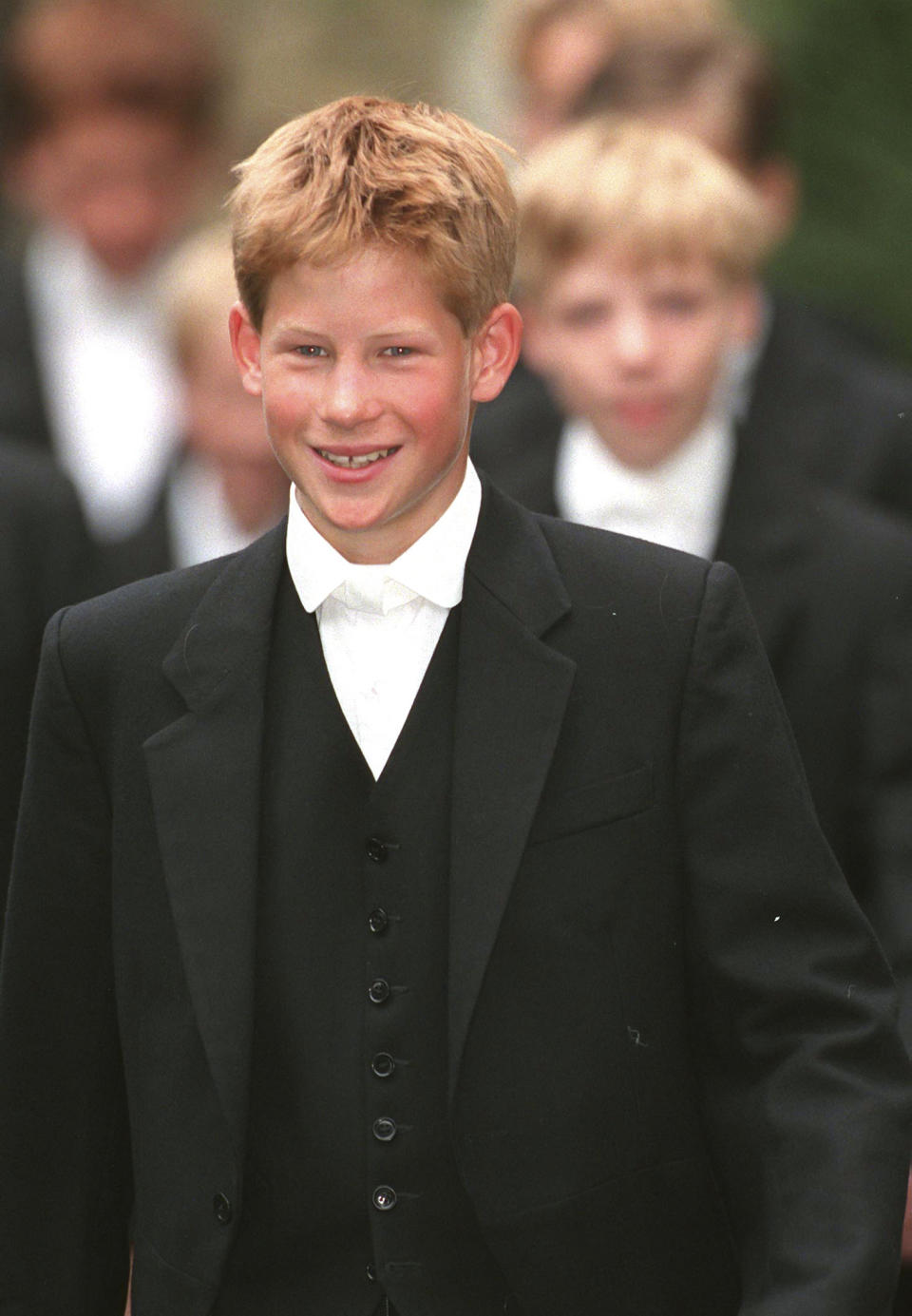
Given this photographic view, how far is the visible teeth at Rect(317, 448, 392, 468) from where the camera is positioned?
9.99ft

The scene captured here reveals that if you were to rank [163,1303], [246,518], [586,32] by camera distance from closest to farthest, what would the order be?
[163,1303], [246,518], [586,32]

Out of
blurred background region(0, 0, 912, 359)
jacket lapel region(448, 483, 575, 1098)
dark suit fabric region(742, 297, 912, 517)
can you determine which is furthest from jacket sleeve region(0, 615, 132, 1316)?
blurred background region(0, 0, 912, 359)

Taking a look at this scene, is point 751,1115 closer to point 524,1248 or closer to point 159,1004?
point 524,1248

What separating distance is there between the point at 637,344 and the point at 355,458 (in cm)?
193

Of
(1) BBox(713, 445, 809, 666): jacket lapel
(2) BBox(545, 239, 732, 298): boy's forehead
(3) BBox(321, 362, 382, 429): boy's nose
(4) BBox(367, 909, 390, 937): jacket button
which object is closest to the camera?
(3) BBox(321, 362, 382, 429): boy's nose

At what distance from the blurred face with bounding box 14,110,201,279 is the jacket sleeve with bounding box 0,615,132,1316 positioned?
13.1 feet

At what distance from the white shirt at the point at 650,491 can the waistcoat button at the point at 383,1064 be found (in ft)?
6.38

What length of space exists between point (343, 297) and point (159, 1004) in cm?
89

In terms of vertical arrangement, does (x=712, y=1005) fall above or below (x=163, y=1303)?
above

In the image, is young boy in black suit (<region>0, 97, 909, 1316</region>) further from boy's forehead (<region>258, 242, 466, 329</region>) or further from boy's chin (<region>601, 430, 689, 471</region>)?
boy's chin (<region>601, 430, 689, 471</region>)

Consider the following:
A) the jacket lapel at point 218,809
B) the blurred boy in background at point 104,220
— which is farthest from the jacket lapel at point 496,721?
the blurred boy in background at point 104,220

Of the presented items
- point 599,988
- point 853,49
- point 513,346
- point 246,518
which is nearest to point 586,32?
point 246,518

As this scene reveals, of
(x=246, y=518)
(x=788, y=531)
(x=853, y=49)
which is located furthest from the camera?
(x=853, y=49)

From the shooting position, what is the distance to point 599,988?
120 inches
